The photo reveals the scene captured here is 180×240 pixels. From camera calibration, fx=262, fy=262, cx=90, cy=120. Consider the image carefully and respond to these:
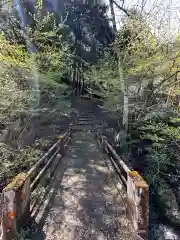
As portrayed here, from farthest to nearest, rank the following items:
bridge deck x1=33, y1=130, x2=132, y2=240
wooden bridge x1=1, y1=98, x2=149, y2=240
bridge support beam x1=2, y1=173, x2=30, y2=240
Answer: bridge deck x1=33, y1=130, x2=132, y2=240 < wooden bridge x1=1, y1=98, x2=149, y2=240 < bridge support beam x1=2, y1=173, x2=30, y2=240

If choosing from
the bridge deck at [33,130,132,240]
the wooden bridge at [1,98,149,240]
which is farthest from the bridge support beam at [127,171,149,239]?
the bridge deck at [33,130,132,240]

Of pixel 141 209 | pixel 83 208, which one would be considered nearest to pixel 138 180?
pixel 141 209

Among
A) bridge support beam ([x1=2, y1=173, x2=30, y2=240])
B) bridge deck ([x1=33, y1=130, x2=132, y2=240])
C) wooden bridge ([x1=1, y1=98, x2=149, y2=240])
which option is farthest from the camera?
bridge deck ([x1=33, y1=130, x2=132, y2=240])

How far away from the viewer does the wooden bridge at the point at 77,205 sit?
4211mm

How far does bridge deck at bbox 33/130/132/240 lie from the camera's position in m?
4.46

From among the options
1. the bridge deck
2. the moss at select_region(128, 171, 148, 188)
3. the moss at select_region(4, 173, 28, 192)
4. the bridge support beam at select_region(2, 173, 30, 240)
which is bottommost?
the bridge deck

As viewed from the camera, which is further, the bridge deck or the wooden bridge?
the bridge deck

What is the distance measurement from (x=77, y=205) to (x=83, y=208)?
186 mm

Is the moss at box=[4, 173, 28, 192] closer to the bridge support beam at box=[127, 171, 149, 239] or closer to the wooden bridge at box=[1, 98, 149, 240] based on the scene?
the wooden bridge at box=[1, 98, 149, 240]

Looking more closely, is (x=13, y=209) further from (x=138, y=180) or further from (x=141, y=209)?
(x=138, y=180)

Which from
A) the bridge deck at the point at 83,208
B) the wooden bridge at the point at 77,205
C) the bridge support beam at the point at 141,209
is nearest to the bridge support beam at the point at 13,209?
the wooden bridge at the point at 77,205

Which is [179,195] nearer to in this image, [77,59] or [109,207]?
[109,207]

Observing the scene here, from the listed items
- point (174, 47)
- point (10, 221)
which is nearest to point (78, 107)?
point (174, 47)

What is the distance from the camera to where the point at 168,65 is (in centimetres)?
881
